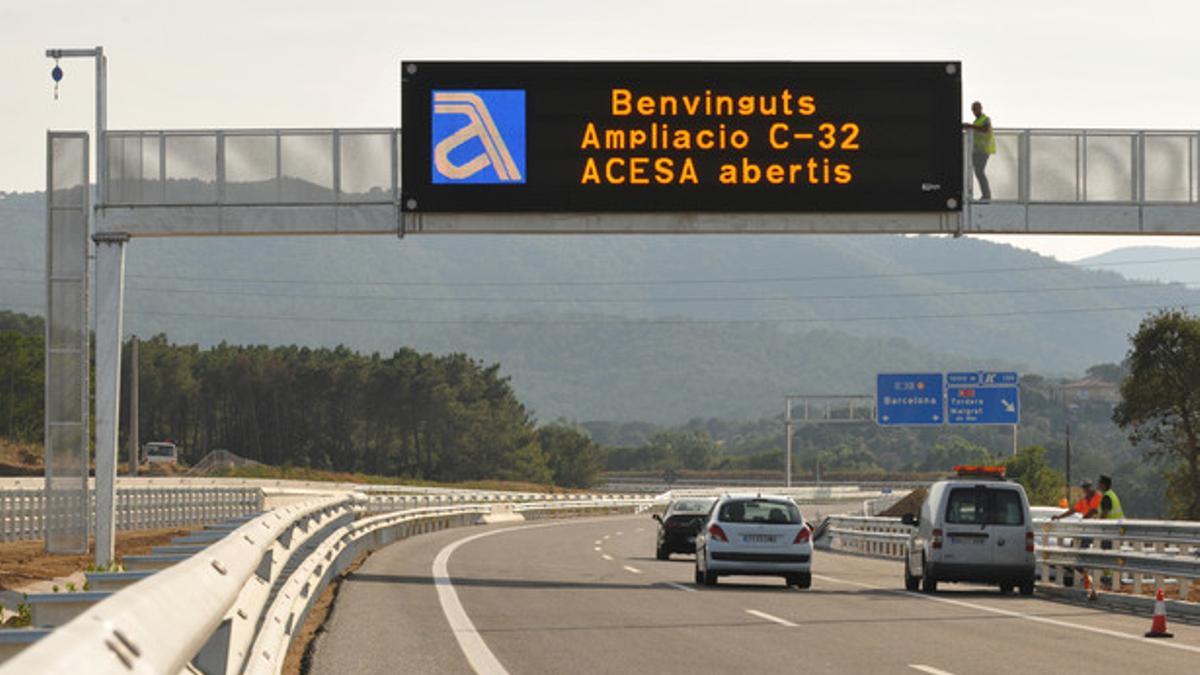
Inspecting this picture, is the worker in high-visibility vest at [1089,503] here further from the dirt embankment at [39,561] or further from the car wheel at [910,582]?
the dirt embankment at [39,561]

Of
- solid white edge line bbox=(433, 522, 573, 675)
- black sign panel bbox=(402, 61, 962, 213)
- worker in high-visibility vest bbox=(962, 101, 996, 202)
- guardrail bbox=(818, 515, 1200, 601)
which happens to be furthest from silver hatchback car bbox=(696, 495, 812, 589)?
worker in high-visibility vest bbox=(962, 101, 996, 202)

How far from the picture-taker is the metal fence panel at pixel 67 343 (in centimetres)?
3312

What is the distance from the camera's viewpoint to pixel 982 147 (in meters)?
33.0

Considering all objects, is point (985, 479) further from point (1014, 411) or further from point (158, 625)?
point (1014, 411)

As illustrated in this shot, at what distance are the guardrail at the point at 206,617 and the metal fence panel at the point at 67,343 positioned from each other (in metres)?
11.2

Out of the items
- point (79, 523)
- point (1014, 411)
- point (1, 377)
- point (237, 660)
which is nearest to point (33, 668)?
point (237, 660)

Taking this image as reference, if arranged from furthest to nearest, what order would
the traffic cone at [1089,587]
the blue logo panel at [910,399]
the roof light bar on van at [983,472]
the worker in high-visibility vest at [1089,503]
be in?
the blue logo panel at [910,399] < the worker in high-visibility vest at [1089,503] < the roof light bar on van at [983,472] < the traffic cone at [1089,587]

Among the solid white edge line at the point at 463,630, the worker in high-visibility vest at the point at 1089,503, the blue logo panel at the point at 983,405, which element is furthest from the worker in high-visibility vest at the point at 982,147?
the blue logo panel at the point at 983,405

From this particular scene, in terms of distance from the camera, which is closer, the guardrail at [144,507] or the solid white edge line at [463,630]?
the solid white edge line at [463,630]

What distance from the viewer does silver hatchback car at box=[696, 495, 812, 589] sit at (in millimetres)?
27922

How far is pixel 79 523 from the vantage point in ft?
109

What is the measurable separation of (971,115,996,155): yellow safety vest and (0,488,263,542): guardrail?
15863 millimetres


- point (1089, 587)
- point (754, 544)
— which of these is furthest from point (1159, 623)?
point (754, 544)

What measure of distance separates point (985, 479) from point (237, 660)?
19692 millimetres
